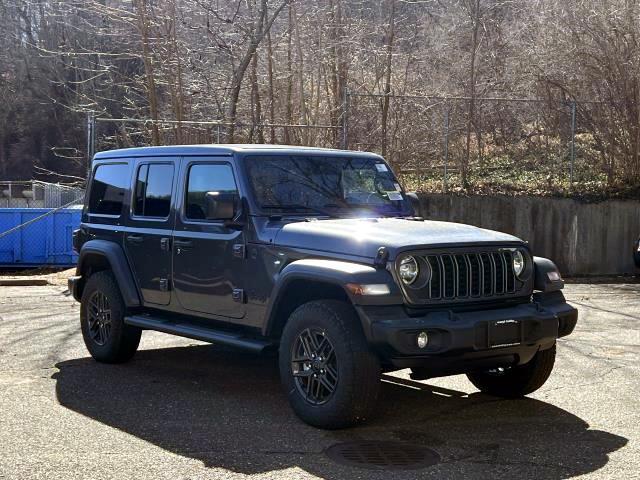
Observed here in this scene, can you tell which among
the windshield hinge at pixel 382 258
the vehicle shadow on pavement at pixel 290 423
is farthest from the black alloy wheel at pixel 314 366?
the windshield hinge at pixel 382 258

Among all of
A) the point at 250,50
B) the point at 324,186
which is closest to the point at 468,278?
the point at 324,186

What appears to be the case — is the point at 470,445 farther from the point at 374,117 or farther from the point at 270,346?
the point at 374,117

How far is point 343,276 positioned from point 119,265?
2.94 m

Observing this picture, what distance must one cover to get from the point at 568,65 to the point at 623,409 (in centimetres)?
1419

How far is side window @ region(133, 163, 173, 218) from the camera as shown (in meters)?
7.95

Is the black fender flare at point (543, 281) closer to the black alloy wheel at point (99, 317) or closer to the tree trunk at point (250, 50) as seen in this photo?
the black alloy wheel at point (99, 317)

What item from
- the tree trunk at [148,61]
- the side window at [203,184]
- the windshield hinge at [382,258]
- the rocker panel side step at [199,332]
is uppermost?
the tree trunk at [148,61]

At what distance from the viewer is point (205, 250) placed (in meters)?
7.35

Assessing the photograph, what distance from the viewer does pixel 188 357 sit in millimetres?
8922

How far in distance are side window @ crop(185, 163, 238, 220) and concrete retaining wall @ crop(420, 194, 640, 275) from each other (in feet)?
34.8

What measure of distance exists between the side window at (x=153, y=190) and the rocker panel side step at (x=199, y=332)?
907 millimetres

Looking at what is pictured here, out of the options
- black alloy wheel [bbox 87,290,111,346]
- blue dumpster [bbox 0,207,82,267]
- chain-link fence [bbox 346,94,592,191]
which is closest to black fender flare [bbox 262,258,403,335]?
black alloy wheel [bbox 87,290,111,346]

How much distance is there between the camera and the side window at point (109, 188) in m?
8.57

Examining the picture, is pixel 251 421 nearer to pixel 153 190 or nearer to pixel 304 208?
pixel 304 208
